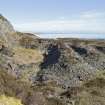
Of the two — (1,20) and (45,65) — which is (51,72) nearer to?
(45,65)

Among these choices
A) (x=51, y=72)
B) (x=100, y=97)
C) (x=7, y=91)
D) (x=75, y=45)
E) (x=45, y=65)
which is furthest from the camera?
(x=75, y=45)

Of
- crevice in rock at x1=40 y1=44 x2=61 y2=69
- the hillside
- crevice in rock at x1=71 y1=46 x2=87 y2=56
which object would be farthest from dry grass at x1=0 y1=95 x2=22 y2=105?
crevice in rock at x1=71 y1=46 x2=87 y2=56

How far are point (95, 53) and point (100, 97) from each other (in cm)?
3202

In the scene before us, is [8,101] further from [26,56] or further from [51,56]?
[51,56]

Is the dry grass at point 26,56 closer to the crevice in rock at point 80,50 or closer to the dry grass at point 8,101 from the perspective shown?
the crevice in rock at point 80,50

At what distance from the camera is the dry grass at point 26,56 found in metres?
58.8

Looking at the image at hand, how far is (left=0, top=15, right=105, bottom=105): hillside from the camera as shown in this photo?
35406 mm

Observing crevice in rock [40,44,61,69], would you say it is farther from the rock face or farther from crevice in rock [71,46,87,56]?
the rock face

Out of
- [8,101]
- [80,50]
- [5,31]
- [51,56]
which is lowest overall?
[51,56]

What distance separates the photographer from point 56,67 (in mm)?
56531

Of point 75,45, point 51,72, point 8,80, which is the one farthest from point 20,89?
point 75,45

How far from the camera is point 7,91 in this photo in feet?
79.5

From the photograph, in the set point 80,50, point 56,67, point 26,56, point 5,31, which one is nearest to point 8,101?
point 56,67

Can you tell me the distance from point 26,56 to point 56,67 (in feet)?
24.7
